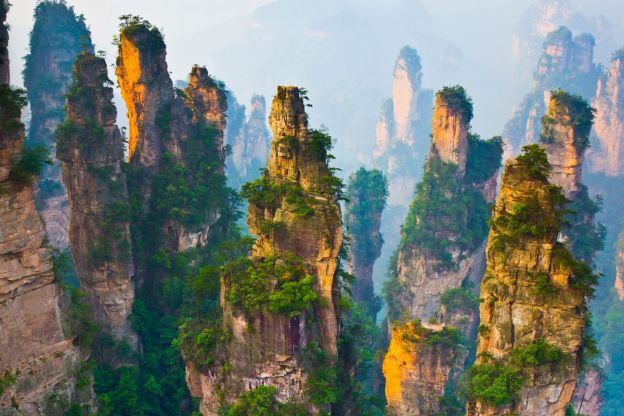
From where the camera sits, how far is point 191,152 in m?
32.8

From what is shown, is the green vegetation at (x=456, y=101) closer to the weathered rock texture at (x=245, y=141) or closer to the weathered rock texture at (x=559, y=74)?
the weathered rock texture at (x=245, y=141)

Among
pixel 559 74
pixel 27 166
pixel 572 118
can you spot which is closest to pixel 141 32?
pixel 27 166

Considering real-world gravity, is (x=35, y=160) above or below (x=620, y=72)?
below

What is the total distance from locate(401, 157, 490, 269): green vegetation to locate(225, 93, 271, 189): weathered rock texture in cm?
3924

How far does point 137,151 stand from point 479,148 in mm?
21749

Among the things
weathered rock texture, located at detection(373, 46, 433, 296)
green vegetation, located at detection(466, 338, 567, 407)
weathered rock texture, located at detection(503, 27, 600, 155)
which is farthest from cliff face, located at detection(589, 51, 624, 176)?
green vegetation, located at detection(466, 338, 567, 407)

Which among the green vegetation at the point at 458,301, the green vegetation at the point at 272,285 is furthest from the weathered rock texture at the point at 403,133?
the green vegetation at the point at 272,285

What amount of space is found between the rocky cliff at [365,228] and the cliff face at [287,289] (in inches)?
999

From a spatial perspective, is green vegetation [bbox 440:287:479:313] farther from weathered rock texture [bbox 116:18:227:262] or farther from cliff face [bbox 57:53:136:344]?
cliff face [bbox 57:53:136:344]

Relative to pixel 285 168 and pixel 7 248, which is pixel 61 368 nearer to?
pixel 7 248

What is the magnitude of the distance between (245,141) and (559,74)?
145 ft

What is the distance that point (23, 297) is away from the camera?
20.2 metres

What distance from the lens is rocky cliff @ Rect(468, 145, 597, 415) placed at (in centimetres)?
1948

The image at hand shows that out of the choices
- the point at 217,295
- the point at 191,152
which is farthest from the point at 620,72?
the point at 217,295
